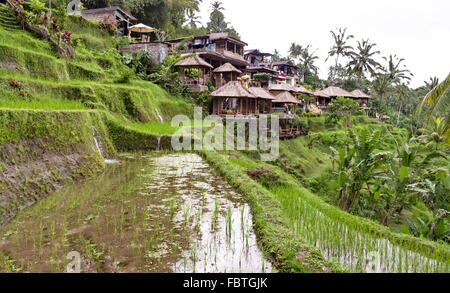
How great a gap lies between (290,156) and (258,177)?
11.1 m

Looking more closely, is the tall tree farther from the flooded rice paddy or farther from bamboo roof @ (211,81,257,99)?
the flooded rice paddy

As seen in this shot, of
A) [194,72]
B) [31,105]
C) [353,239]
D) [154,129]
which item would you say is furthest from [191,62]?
[353,239]

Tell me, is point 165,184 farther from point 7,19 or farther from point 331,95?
point 331,95

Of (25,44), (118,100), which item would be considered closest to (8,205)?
(118,100)

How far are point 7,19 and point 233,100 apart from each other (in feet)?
50.7

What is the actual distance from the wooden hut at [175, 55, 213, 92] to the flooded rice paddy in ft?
56.8

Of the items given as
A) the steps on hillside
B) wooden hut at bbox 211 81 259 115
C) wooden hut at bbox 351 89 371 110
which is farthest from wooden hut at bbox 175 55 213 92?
wooden hut at bbox 351 89 371 110

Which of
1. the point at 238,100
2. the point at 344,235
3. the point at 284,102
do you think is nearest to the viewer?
the point at 344,235

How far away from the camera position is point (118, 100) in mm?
14984

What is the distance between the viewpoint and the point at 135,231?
17.6 ft

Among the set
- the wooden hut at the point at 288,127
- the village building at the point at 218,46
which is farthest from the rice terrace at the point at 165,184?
the village building at the point at 218,46

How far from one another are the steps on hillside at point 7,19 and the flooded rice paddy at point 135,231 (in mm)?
10727

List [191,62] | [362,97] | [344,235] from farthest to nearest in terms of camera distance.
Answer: [362,97]
[191,62]
[344,235]

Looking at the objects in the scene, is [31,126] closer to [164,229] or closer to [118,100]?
Result: [164,229]
